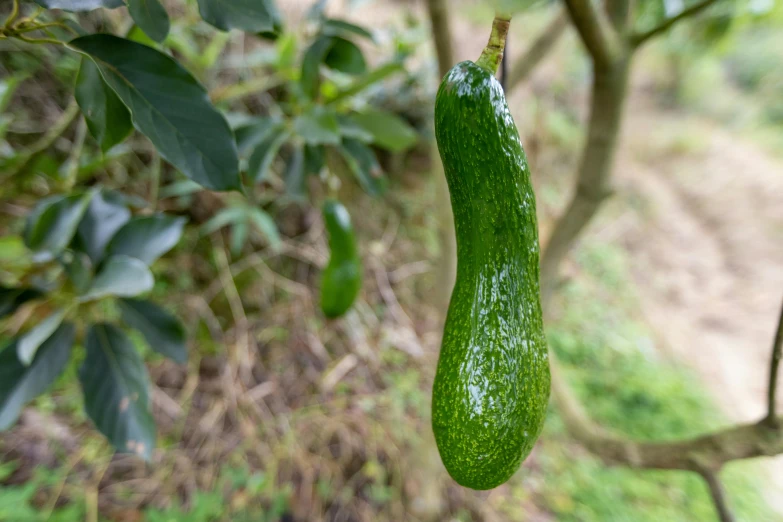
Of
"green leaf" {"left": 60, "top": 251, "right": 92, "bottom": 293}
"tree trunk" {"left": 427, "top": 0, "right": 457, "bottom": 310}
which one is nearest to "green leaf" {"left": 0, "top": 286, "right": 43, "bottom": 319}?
"green leaf" {"left": 60, "top": 251, "right": 92, "bottom": 293}

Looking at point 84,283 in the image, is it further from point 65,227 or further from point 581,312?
point 581,312

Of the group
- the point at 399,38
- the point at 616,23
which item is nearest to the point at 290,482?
the point at 616,23

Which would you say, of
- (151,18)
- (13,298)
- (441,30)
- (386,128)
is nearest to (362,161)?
(386,128)

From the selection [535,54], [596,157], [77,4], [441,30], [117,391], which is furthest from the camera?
[535,54]

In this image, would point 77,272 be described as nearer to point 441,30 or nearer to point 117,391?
point 117,391

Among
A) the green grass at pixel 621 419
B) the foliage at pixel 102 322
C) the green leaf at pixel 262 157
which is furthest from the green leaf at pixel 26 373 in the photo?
the green grass at pixel 621 419

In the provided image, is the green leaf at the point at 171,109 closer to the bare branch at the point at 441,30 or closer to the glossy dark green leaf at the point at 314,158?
the glossy dark green leaf at the point at 314,158
